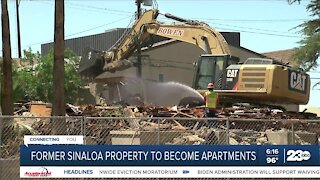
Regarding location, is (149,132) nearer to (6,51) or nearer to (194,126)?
(194,126)

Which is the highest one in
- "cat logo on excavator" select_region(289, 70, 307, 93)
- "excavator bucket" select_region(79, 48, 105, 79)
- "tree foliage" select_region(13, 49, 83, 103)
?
"excavator bucket" select_region(79, 48, 105, 79)

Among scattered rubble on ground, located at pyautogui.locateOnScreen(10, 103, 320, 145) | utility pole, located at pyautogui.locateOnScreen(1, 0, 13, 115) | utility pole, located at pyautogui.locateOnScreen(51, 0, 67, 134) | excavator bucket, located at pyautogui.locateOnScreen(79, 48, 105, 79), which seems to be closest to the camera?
scattered rubble on ground, located at pyautogui.locateOnScreen(10, 103, 320, 145)

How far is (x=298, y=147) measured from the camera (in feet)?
38.0

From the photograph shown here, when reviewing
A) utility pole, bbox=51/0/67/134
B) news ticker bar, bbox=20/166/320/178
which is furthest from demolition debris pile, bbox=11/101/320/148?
news ticker bar, bbox=20/166/320/178

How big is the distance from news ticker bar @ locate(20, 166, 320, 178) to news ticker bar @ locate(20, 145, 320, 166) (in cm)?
8

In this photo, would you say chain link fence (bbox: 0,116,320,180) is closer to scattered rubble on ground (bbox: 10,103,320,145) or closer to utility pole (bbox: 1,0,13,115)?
scattered rubble on ground (bbox: 10,103,320,145)

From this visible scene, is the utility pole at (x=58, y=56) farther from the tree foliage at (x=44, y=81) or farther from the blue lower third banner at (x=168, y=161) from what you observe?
the tree foliage at (x=44, y=81)

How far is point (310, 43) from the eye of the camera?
93.0 ft

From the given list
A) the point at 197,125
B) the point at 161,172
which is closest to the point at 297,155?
the point at 161,172

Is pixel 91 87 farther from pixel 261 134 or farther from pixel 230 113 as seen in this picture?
pixel 261 134

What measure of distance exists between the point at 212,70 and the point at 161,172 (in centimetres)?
1258

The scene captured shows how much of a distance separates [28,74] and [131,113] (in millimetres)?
23566

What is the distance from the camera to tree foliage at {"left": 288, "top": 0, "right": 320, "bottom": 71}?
92.5 feet

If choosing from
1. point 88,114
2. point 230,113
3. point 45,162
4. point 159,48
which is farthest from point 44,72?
point 45,162
